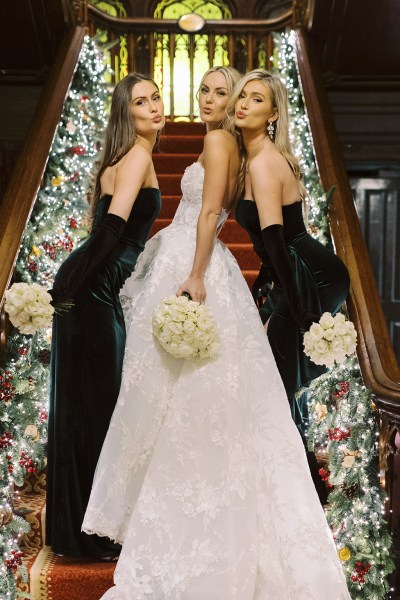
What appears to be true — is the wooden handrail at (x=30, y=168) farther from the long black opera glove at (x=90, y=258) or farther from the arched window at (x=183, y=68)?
the arched window at (x=183, y=68)

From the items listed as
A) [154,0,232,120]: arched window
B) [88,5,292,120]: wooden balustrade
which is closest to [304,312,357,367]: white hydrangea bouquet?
[88,5,292,120]: wooden balustrade

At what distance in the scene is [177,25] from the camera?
301 inches

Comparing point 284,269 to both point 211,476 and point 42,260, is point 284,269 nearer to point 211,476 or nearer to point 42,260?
point 211,476

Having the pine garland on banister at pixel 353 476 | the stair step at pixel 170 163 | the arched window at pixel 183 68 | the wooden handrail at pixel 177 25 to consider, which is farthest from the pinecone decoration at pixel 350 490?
the arched window at pixel 183 68

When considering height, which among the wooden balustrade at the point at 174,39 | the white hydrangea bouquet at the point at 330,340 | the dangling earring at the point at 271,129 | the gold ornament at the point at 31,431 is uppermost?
the wooden balustrade at the point at 174,39

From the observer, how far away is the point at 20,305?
279 centimetres

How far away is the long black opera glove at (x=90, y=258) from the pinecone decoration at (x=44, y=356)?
2.11 feet

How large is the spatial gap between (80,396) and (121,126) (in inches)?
44.7

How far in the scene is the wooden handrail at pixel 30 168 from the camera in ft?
10.2

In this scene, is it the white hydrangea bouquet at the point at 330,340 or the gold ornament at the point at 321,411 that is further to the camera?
the gold ornament at the point at 321,411

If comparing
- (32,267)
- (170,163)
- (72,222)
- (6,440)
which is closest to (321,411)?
(6,440)

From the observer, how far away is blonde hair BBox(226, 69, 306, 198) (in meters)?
3.05

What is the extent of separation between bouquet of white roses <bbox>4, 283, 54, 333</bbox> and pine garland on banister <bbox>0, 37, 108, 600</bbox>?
0.34 meters

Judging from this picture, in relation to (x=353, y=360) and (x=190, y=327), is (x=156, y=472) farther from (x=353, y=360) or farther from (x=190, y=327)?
(x=353, y=360)
